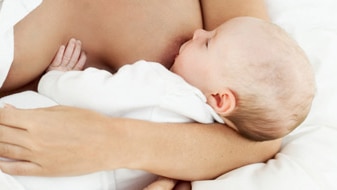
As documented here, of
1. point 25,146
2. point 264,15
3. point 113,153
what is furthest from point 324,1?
point 25,146

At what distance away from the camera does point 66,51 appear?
1148mm

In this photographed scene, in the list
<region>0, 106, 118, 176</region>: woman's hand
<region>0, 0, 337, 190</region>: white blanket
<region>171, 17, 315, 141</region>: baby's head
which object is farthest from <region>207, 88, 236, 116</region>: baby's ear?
<region>0, 106, 118, 176</region>: woman's hand

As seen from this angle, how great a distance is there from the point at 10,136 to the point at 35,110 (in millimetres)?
59

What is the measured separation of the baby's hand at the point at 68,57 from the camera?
3.76 feet

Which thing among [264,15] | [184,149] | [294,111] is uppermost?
[264,15]

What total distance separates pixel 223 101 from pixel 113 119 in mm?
216

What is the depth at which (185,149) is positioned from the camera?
102 cm

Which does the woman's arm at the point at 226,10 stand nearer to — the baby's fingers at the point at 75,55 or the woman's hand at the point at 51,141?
the baby's fingers at the point at 75,55

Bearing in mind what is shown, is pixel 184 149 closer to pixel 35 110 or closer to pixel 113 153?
pixel 113 153

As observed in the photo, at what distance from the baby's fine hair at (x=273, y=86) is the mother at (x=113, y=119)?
9cm

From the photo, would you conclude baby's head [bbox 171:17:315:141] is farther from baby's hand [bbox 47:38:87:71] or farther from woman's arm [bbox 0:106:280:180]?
baby's hand [bbox 47:38:87:71]

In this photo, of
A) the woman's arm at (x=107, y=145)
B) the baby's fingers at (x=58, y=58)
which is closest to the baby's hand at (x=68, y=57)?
the baby's fingers at (x=58, y=58)

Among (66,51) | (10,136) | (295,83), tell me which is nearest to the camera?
(10,136)

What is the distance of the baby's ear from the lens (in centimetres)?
101
